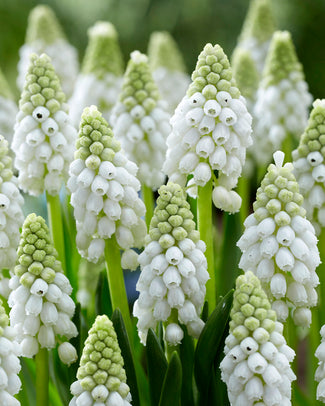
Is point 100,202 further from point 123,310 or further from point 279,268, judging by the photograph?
point 279,268

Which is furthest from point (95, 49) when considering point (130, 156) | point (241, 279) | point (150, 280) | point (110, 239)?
point (241, 279)

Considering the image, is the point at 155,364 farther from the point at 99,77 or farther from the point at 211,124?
the point at 99,77

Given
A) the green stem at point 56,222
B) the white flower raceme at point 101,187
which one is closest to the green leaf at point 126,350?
the white flower raceme at point 101,187

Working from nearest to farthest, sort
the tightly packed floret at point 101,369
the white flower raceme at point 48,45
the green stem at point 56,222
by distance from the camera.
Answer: the tightly packed floret at point 101,369
the green stem at point 56,222
the white flower raceme at point 48,45

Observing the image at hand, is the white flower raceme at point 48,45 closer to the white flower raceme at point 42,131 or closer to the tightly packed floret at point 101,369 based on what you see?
the white flower raceme at point 42,131

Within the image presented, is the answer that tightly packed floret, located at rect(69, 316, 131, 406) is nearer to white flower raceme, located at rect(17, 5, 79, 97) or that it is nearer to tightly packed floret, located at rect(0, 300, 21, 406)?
tightly packed floret, located at rect(0, 300, 21, 406)

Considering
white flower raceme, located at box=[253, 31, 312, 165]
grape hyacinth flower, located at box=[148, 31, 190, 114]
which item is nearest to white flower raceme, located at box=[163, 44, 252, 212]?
white flower raceme, located at box=[253, 31, 312, 165]

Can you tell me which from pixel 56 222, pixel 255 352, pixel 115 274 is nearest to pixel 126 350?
pixel 115 274

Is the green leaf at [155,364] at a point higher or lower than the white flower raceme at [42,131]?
lower
